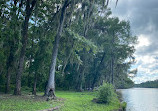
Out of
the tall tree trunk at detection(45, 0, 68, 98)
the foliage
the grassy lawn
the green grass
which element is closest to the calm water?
the green grass

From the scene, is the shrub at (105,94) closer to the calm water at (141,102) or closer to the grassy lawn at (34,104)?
the grassy lawn at (34,104)

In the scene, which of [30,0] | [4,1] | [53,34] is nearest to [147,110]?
[53,34]

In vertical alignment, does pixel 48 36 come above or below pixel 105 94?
above

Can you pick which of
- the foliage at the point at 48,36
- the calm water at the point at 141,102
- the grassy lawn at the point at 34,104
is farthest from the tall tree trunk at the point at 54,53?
the calm water at the point at 141,102

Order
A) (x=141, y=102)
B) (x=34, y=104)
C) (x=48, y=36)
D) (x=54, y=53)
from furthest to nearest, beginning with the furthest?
1. (x=141, y=102)
2. (x=48, y=36)
3. (x=54, y=53)
4. (x=34, y=104)

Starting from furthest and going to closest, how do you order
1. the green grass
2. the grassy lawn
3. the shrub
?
the shrub, the green grass, the grassy lawn

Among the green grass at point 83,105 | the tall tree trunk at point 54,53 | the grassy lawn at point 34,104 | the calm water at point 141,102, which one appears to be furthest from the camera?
the calm water at point 141,102

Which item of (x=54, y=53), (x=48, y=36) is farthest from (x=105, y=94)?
(x=48, y=36)

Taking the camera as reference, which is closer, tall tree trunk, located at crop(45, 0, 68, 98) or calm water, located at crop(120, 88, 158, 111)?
tall tree trunk, located at crop(45, 0, 68, 98)

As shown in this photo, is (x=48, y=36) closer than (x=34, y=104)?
No

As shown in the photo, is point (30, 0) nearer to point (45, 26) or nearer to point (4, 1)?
point (4, 1)

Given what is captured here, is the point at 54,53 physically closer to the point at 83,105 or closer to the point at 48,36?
the point at 48,36

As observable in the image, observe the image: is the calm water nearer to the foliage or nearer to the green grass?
the green grass

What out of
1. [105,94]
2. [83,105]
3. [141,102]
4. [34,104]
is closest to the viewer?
[34,104]
